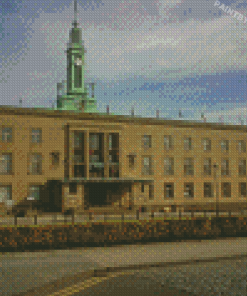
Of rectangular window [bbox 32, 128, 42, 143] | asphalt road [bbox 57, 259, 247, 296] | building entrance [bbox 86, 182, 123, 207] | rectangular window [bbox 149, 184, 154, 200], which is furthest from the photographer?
rectangular window [bbox 149, 184, 154, 200]

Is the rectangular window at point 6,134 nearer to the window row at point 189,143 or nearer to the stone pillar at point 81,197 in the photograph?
the stone pillar at point 81,197

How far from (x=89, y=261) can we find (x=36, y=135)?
34839mm

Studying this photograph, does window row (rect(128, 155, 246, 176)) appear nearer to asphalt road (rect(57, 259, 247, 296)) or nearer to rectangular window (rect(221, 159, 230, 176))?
rectangular window (rect(221, 159, 230, 176))

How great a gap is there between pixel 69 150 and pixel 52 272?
3644cm

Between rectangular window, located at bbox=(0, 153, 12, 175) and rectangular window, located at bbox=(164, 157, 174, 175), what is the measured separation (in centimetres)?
2017

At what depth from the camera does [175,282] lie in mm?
13695

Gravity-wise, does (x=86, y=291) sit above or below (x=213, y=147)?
below

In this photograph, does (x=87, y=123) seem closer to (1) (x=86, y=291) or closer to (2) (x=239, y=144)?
(2) (x=239, y=144)

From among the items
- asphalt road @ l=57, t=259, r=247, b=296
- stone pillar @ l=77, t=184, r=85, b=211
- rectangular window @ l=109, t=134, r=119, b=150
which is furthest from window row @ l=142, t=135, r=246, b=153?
asphalt road @ l=57, t=259, r=247, b=296

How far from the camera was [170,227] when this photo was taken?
24281 millimetres

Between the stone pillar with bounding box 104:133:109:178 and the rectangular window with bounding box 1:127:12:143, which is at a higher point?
the rectangular window with bounding box 1:127:12:143

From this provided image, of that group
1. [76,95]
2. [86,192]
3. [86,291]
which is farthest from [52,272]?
[76,95]

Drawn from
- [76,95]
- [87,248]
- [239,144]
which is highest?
[76,95]

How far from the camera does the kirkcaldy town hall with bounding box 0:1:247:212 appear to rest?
49.4 m
